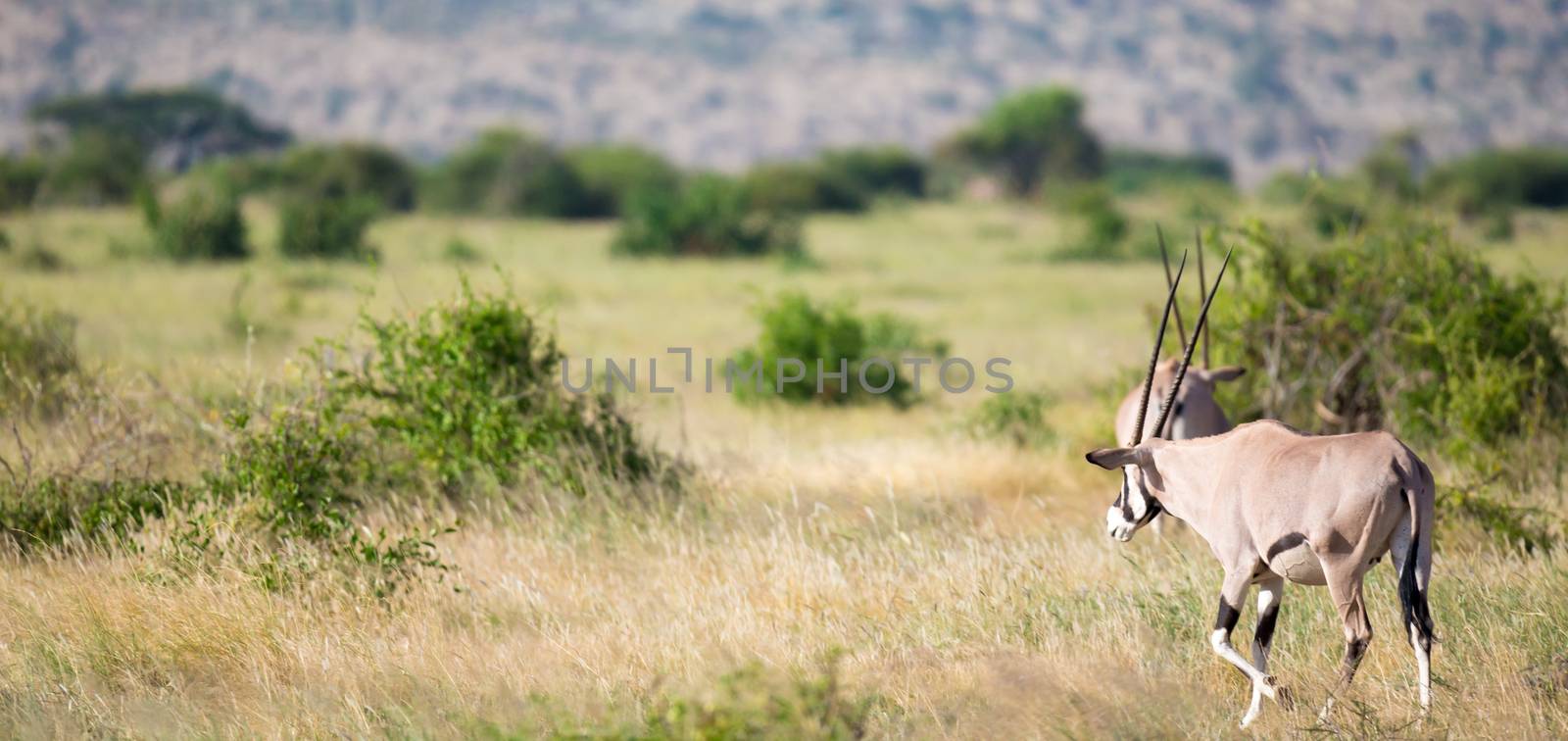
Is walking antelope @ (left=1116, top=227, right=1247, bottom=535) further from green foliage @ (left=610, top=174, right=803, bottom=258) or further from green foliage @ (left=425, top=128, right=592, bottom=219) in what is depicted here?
green foliage @ (left=425, top=128, right=592, bottom=219)

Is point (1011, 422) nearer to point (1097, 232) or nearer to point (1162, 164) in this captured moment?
point (1097, 232)

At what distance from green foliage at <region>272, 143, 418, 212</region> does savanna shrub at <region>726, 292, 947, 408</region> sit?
3728 cm

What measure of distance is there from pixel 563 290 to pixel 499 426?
14.0m

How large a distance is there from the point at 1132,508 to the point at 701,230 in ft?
89.0

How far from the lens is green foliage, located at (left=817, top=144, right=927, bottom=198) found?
70.0m

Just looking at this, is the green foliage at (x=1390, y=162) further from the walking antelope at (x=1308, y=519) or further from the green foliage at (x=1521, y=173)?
the walking antelope at (x=1308, y=519)

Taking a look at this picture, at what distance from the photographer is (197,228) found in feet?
84.7

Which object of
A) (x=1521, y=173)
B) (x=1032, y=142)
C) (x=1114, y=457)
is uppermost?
(x=1032, y=142)

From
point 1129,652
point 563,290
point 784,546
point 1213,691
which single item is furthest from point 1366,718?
point 563,290

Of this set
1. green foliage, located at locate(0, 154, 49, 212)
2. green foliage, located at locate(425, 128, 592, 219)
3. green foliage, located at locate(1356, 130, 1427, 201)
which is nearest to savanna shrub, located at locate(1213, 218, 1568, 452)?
green foliage, located at locate(1356, 130, 1427, 201)

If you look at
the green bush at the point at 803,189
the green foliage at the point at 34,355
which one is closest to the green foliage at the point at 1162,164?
the green bush at the point at 803,189

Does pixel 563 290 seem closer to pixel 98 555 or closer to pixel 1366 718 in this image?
pixel 98 555

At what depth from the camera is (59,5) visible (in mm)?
151125

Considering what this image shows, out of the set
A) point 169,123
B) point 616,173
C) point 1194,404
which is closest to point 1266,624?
point 1194,404
